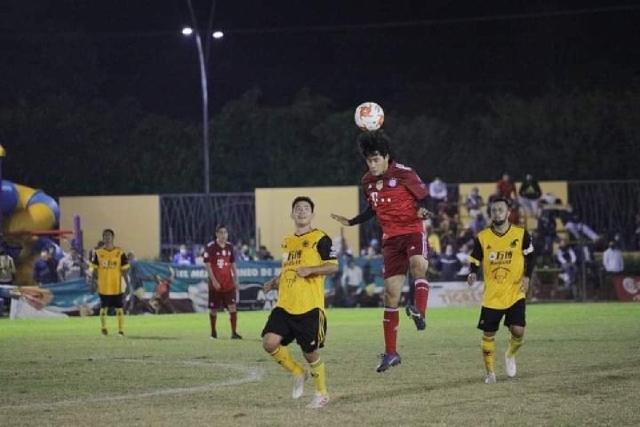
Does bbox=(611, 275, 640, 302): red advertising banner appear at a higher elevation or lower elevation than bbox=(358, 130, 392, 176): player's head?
lower

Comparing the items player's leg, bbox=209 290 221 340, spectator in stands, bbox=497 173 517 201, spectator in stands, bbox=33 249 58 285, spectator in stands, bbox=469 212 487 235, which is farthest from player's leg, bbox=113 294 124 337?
spectator in stands, bbox=497 173 517 201

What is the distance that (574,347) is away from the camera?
1884 centimetres

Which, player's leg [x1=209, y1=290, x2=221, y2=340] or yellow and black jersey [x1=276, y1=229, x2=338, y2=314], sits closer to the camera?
yellow and black jersey [x1=276, y1=229, x2=338, y2=314]

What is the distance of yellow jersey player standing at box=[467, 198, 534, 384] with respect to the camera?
13.8 meters

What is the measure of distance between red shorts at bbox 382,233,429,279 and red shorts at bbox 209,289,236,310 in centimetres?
961

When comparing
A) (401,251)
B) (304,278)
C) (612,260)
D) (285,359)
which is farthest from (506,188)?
(304,278)

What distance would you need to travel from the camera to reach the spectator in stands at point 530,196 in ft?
132

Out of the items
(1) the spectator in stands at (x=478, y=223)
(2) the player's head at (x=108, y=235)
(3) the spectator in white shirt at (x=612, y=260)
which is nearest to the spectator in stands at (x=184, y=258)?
(1) the spectator in stands at (x=478, y=223)

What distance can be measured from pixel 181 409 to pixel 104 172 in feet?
207

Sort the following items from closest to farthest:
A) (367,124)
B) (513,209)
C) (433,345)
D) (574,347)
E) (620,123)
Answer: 1. (367,124)
2. (574,347)
3. (433,345)
4. (513,209)
5. (620,123)

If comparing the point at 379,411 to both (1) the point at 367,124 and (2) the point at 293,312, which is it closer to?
(2) the point at 293,312

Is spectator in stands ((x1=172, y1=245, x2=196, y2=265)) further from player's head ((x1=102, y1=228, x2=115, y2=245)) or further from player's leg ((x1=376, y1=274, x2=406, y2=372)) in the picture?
player's leg ((x1=376, y1=274, x2=406, y2=372))

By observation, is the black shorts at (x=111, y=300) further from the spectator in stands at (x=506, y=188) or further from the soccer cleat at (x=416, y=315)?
the spectator in stands at (x=506, y=188)

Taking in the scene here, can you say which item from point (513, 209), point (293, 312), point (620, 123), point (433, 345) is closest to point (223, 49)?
point (620, 123)
